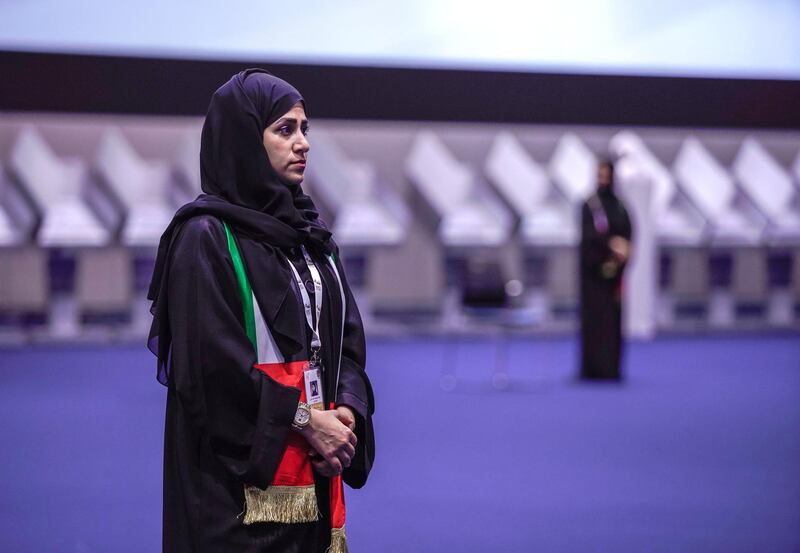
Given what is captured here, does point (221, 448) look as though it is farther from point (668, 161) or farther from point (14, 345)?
point (668, 161)

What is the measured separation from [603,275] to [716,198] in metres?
3.87

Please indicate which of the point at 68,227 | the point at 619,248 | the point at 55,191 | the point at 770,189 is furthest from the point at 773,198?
the point at 55,191

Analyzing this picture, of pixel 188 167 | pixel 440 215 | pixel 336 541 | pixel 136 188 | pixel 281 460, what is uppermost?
pixel 188 167

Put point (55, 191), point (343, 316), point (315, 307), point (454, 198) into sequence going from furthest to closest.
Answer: point (454, 198) < point (55, 191) < point (343, 316) < point (315, 307)

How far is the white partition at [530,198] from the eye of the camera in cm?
842

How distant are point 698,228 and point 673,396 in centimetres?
398

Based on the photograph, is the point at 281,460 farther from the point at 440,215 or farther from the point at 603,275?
the point at 440,215

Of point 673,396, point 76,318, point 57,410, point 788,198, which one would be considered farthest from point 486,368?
point 788,198

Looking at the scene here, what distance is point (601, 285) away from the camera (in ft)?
18.4

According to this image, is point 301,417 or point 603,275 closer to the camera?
point 301,417

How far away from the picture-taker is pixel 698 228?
28.5 ft

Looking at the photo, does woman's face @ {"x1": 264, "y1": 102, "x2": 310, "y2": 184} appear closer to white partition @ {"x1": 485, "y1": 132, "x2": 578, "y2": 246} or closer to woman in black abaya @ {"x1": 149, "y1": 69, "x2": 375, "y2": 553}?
woman in black abaya @ {"x1": 149, "y1": 69, "x2": 375, "y2": 553}

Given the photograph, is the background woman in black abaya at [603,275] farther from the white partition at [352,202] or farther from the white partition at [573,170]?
the white partition at [573,170]

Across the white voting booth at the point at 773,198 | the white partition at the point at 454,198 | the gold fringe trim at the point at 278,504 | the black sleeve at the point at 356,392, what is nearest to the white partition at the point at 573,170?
the white partition at the point at 454,198
